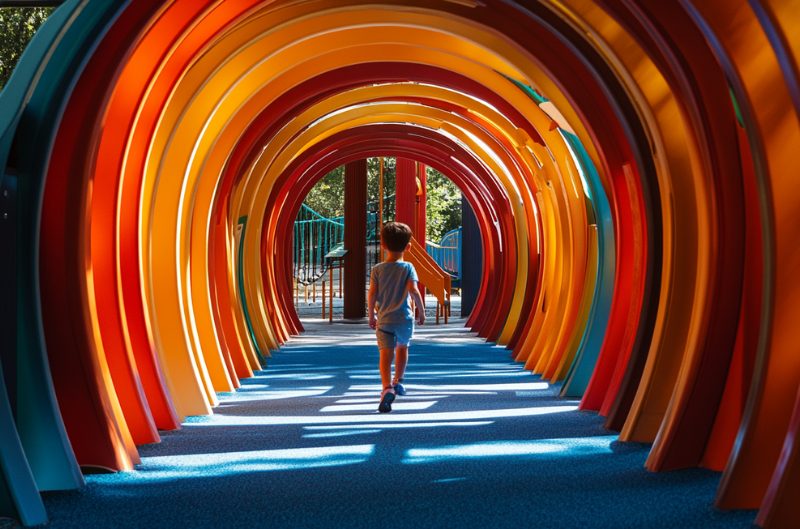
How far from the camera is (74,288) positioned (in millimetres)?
4961

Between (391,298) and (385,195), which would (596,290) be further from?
(385,195)

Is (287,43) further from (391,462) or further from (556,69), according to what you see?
(391,462)

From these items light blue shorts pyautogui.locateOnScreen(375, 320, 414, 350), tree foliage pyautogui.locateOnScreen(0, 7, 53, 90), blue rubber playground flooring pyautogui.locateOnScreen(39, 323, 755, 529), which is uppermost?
tree foliage pyautogui.locateOnScreen(0, 7, 53, 90)

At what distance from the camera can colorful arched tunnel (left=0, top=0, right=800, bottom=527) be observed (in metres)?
4.16

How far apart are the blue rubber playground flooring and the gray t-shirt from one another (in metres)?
0.70

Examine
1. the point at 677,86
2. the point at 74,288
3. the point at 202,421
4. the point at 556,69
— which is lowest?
the point at 202,421

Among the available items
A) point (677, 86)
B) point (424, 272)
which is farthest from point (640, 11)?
point (424, 272)

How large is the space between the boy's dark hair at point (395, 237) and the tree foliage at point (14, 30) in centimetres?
1302

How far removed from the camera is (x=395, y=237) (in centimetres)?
802

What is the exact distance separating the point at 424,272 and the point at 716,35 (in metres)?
16.4

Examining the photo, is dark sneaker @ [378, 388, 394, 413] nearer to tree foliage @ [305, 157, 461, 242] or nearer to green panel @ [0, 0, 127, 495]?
green panel @ [0, 0, 127, 495]

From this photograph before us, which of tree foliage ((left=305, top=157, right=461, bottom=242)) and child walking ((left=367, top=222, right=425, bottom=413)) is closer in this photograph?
child walking ((left=367, top=222, right=425, bottom=413))

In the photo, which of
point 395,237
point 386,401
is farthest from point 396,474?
point 395,237

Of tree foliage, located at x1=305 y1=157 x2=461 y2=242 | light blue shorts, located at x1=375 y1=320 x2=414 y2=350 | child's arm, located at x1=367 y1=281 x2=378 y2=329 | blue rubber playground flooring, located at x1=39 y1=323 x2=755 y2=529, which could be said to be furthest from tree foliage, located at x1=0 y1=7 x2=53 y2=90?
tree foliage, located at x1=305 y1=157 x2=461 y2=242
